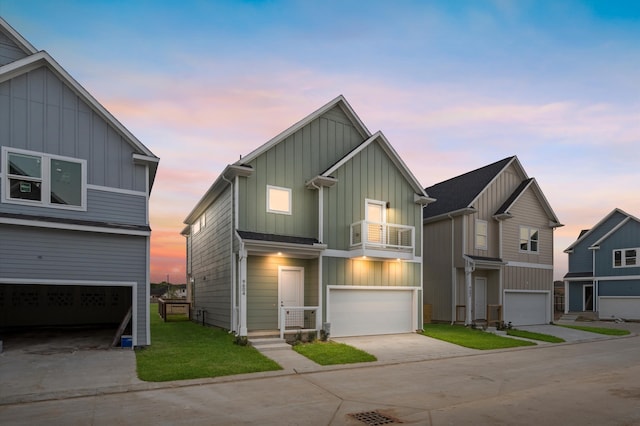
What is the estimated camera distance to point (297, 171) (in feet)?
58.1

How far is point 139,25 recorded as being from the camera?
14.8m

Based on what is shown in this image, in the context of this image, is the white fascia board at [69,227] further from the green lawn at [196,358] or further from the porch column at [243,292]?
the green lawn at [196,358]

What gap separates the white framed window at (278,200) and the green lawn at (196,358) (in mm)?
5044

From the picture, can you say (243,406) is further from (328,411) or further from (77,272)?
(77,272)

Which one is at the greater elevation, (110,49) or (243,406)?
(110,49)

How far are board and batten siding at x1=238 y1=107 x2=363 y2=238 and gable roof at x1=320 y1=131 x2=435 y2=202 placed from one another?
852 mm

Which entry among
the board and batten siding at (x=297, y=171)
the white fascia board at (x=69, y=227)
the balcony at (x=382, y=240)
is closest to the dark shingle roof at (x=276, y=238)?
the board and batten siding at (x=297, y=171)

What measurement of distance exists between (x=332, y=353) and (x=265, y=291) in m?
3.99

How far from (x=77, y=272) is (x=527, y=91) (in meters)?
18.2

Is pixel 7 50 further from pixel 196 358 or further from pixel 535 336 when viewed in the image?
pixel 535 336

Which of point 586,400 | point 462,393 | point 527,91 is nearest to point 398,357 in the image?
point 462,393

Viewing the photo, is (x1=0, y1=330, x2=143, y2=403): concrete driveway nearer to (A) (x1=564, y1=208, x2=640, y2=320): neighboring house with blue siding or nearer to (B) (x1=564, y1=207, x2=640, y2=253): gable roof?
(A) (x1=564, y1=208, x2=640, y2=320): neighboring house with blue siding

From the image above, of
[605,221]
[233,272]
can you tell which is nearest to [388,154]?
[233,272]

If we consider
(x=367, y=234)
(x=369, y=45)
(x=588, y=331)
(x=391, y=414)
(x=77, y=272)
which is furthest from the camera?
(x=588, y=331)
